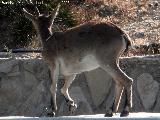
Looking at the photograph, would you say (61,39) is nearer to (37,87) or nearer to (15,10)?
(37,87)

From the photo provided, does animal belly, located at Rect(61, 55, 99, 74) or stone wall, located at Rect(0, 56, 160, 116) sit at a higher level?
animal belly, located at Rect(61, 55, 99, 74)

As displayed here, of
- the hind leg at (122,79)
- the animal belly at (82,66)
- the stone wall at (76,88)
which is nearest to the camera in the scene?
the hind leg at (122,79)

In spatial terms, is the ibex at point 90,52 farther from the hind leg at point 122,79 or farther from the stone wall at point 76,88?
the stone wall at point 76,88

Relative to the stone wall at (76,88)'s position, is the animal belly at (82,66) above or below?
above

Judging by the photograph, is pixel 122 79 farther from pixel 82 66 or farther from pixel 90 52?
pixel 82 66

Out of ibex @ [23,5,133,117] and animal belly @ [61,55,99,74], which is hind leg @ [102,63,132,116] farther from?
animal belly @ [61,55,99,74]

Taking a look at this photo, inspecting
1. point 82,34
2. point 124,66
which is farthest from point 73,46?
point 124,66

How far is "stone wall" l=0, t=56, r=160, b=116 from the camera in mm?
13344

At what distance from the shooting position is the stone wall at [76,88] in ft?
43.8

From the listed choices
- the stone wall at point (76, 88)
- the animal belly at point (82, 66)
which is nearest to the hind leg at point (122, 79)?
the animal belly at point (82, 66)

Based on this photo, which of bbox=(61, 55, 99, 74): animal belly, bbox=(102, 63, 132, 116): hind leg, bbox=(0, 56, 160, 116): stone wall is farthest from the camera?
bbox=(0, 56, 160, 116): stone wall

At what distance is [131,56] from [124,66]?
1.52ft

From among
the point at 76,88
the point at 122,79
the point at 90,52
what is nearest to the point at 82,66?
the point at 90,52

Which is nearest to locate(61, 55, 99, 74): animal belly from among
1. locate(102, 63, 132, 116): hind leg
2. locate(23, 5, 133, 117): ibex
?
locate(23, 5, 133, 117): ibex
